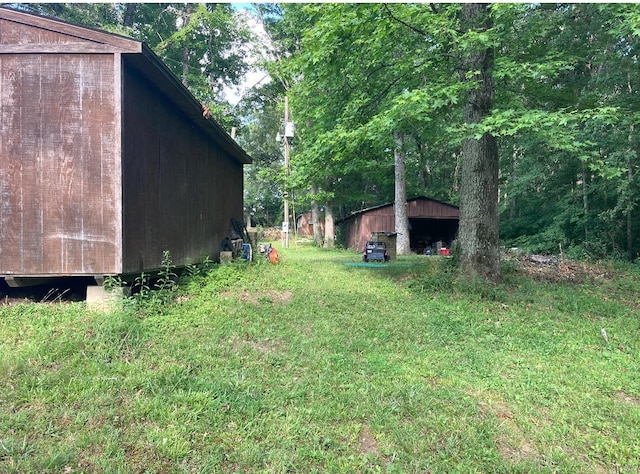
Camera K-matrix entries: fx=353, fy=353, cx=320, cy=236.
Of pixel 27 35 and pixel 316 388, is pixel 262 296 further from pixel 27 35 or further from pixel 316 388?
pixel 27 35

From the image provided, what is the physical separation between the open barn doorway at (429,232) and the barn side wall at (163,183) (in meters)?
14.2

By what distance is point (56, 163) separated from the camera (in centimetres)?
443

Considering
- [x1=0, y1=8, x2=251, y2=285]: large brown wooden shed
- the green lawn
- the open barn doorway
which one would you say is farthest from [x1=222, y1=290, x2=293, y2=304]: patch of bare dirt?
the open barn doorway

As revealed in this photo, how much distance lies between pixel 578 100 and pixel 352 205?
23669 mm

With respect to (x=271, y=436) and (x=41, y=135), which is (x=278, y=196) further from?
(x=271, y=436)

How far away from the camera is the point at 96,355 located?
3350 mm

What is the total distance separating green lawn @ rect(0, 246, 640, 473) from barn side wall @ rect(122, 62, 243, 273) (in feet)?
3.32

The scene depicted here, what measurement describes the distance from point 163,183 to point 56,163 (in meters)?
1.53

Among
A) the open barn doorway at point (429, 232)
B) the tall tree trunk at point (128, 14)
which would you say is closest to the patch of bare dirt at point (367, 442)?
the open barn doorway at point (429, 232)

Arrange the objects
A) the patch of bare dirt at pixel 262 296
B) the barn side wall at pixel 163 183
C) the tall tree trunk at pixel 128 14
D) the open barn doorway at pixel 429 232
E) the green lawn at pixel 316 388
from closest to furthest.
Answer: the green lawn at pixel 316 388, the barn side wall at pixel 163 183, the patch of bare dirt at pixel 262 296, the tall tree trunk at pixel 128 14, the open barn doorway at pixel 429 232

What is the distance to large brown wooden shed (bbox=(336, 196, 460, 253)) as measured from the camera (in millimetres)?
18656

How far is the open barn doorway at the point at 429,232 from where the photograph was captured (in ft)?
66.0

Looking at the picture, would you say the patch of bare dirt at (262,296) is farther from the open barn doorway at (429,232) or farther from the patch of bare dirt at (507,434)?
the open barn doorway at (429,232)

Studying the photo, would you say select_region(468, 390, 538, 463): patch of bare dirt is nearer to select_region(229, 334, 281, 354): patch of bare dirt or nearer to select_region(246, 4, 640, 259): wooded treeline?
select_region(229, 334, 281, 354): patch of bare dirt
